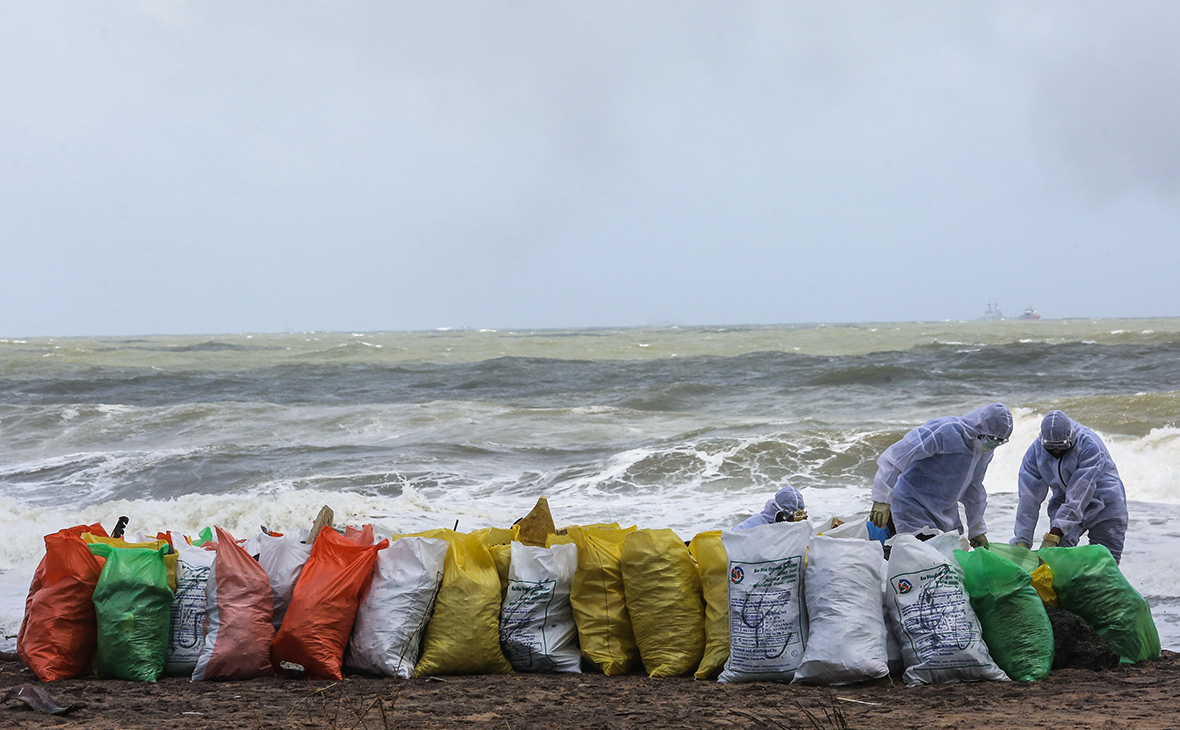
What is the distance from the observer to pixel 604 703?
3.20 m

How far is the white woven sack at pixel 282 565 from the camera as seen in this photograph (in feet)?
12.7

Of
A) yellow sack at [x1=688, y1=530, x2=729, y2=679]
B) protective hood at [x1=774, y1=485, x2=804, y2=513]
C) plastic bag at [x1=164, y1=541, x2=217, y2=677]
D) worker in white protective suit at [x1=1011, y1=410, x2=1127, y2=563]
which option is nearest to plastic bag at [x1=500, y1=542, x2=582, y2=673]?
yellow sack at [x1=688, y1=530, x2=729, y2=679]

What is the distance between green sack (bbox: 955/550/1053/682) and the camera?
3.46m

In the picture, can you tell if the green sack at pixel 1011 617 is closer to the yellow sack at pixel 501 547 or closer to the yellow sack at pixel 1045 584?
the yellow sack at pixel 1045 584

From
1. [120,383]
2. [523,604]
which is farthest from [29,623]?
[120,383]

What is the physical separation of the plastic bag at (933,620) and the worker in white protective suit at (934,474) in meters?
1.41

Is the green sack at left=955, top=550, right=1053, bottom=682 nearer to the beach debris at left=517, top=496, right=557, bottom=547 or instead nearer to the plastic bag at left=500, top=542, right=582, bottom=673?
the plastic bag at left=500, top=542, right=582, bottom=673

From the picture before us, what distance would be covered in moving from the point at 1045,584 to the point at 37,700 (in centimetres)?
376

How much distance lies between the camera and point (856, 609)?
136 inches

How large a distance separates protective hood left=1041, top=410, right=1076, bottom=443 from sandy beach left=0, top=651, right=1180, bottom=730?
5.06ft

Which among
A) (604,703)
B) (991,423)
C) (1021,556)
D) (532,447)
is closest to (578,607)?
(604,703)

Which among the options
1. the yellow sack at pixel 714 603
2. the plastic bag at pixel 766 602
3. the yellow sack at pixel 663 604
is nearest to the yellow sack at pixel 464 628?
the yellow sack at pixel 663 604

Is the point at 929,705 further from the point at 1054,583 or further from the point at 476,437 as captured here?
the point at 476,437

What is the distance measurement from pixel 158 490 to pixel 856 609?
9.71m
